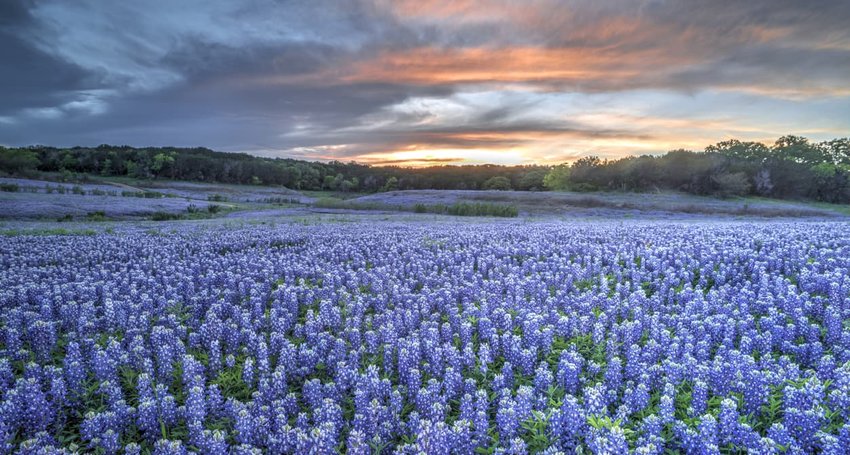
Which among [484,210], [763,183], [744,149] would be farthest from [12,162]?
[744,149]

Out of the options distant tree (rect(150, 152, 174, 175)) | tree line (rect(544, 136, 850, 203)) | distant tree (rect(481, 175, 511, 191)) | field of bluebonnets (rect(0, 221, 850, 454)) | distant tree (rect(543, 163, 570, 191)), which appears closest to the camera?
field of bluebonnets (rect(0, 221, 850, 454))

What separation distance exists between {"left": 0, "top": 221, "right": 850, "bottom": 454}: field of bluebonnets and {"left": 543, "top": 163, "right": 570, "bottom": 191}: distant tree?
203 feet

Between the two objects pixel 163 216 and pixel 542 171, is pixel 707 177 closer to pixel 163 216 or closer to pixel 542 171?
pixel 542 171

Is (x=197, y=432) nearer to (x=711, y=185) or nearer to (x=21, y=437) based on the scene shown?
(x=21, y=437)

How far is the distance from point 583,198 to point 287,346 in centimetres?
4349

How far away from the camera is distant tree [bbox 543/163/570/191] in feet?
233

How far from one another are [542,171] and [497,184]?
11.0m

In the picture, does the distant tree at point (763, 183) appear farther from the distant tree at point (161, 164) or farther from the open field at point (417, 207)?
the distant tree at point (161, 164)

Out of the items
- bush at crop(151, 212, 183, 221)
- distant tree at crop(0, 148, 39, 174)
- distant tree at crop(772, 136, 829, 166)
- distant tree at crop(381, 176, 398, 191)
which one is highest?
distant tree at crop(772, 136, 829, 166)

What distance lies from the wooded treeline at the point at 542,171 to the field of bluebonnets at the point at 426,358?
5558 cm

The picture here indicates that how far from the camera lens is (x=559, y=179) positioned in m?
73.1

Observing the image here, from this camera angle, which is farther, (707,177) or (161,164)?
(161,164)

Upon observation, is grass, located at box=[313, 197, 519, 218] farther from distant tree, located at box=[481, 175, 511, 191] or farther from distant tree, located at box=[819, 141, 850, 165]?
distant tree, located at box=[819, 141, 850, 165]

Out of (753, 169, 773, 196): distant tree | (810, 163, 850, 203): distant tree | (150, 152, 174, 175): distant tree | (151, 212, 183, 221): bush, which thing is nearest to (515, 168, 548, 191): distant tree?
(753, 169, 773, 196): distant tree
